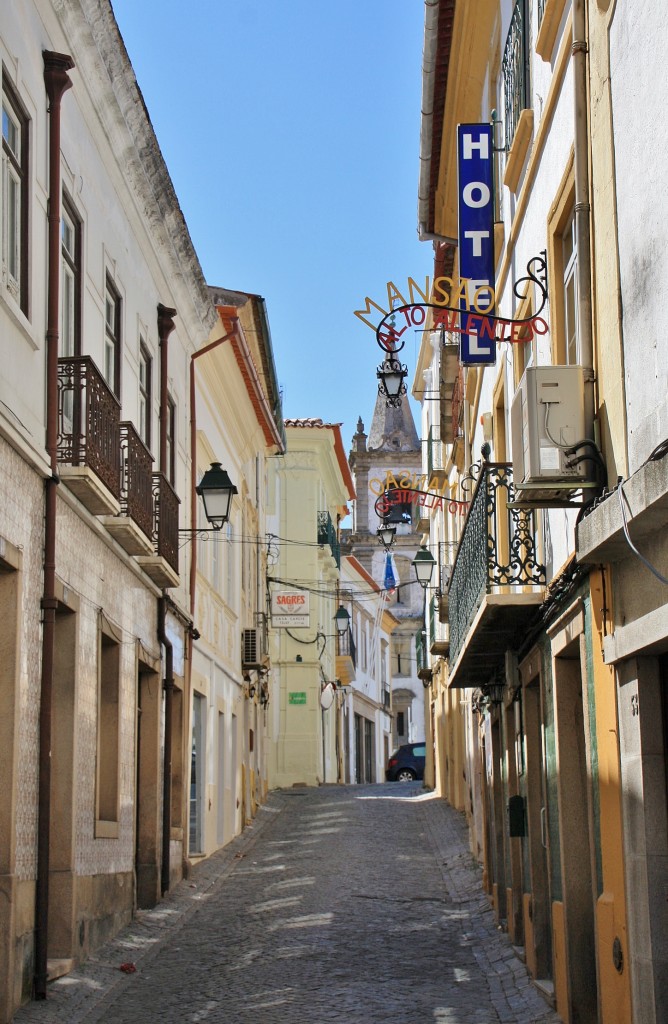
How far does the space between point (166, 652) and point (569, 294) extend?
852 cm

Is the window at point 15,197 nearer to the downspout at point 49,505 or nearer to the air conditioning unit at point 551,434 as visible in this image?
the downspout at point 49,505

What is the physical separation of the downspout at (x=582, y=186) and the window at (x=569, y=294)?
112 centimetres

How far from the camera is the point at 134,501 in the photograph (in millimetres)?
14281

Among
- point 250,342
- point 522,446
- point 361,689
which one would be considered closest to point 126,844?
point 522,446

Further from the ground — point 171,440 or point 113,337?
point 113,337

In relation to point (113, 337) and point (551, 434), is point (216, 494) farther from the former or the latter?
point (551, 434)

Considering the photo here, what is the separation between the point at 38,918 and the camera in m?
11.2

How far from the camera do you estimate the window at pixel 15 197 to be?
1103 cm

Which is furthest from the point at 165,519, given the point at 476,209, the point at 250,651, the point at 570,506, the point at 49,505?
the point at 250,651

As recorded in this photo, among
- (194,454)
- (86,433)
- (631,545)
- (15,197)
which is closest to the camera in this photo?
(631,545)

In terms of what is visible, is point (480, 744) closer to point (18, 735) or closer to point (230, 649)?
point (230, 649)

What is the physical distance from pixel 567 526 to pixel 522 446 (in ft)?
4.98

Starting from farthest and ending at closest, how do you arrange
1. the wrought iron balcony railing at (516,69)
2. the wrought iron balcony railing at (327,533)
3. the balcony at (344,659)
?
the balcony at (344,659)
the wrought iron balcony railing at (327,533)
the wrought iron balcony railing at (516,69)

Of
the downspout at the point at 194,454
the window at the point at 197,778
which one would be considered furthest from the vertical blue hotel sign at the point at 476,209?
the window at the point at 197,778
